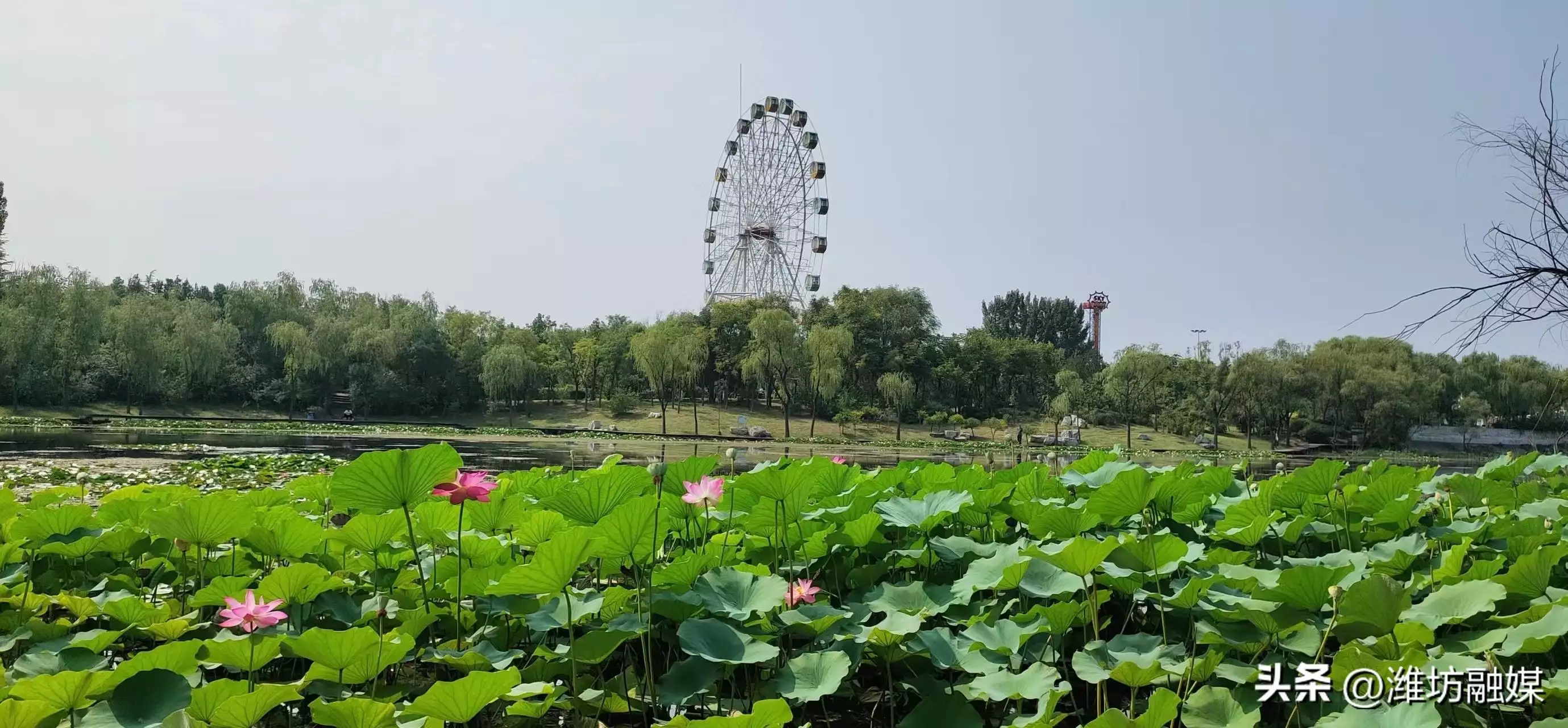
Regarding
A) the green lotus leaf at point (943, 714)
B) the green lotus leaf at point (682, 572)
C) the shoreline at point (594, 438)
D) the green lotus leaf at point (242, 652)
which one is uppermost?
the green lotus leaf at point (682, 572)

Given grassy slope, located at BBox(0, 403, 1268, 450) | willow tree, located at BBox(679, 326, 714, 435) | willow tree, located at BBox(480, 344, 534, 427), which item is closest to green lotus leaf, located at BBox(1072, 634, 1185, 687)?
grassy slope, located at BBox(0, 403, 1268, 450)

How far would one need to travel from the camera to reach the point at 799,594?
1.55 meters

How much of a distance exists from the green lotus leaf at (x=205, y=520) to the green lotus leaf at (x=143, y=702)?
0.55 meters

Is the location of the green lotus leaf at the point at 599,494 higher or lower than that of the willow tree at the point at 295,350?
lower

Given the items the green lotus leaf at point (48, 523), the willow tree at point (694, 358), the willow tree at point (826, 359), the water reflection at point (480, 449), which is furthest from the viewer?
the willow tree at point (826, 359)

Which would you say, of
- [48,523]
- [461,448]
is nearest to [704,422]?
[461,448]

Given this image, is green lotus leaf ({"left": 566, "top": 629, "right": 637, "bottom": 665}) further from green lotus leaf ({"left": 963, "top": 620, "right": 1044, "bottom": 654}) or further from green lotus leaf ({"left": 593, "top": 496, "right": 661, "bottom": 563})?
green lotus leaf ({"left": 963, "top": 620, "right": 1044, "bottom": 654})

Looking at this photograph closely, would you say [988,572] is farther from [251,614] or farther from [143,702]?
[143,702]

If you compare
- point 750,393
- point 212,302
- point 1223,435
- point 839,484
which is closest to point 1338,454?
point 1223,435

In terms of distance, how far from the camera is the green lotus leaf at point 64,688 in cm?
115

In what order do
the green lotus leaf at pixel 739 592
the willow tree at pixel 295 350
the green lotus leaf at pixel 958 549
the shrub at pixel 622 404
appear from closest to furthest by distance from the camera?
the green lotus leaf at pixel 739 592, the green lotus leaf at pixel 958 549, the willow tree at pixel 295 350, the shrub at pixel 622 404

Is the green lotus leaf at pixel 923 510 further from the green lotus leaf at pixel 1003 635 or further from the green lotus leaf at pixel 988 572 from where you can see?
the green lotus leaf at pixel 1003 635

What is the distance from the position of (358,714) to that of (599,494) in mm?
656

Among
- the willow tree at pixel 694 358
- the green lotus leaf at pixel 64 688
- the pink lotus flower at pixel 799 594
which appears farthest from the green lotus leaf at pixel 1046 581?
the willow tree at pixel 694 358
